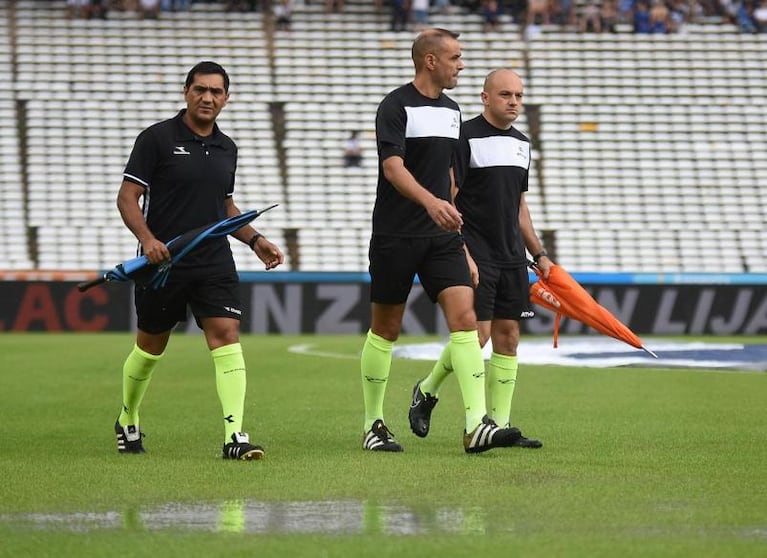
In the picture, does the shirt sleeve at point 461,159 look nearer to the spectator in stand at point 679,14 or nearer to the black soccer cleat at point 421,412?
the black soccer cleat at point 421,412

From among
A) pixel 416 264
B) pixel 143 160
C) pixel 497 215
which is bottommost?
pixel 416 264

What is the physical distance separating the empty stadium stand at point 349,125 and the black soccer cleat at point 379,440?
62.7 feet

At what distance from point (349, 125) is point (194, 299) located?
2308 centimetres

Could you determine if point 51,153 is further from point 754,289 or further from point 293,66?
point 754,289

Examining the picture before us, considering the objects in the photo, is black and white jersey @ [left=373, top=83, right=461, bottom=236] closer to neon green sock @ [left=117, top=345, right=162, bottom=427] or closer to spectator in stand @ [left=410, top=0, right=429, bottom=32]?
neon green sock @ [left=117, top=345, right=162, bottom=427]

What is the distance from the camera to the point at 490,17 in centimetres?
3394

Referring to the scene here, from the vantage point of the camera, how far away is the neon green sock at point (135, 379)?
871 cm

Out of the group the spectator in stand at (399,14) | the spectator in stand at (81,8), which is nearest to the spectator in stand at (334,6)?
the spectator in stand at (399,14)

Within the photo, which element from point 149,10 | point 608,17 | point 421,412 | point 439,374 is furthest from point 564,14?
point 421,412

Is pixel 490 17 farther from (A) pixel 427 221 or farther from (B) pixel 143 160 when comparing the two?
(B) pixel 143 160

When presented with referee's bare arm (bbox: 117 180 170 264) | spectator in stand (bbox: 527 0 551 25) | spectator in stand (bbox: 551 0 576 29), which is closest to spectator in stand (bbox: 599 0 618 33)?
spectator in stand (bbox: 551 0 576 29)

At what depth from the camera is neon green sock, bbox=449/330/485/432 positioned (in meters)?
8.30

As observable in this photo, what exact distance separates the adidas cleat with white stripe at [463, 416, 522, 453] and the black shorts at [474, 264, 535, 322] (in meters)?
1.05

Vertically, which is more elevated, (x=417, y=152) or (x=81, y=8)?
(x=417, y=152)
